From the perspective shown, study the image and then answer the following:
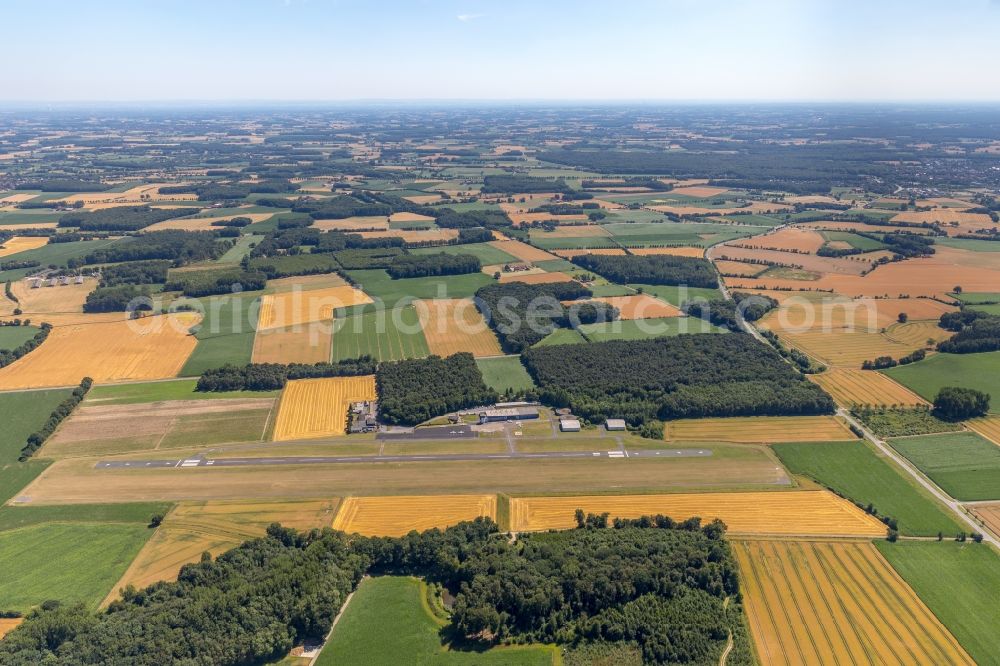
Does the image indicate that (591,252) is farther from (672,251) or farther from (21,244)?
(21,244)

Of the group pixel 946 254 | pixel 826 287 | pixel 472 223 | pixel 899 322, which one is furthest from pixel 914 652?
pixel 472 223

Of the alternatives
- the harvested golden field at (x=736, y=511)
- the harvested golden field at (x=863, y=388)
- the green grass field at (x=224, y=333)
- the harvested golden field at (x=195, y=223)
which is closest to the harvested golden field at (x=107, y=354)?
the green grass field at (x=224, y=333)

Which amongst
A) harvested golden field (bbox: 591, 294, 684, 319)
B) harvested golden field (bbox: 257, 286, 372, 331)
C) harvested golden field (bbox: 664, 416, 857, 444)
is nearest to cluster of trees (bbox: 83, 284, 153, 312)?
harvested golden field (bbox: 257, 286, 372, 331)

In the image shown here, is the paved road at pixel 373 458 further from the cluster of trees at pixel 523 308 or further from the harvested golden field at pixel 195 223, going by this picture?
the harvested golden field at pixel 195 223

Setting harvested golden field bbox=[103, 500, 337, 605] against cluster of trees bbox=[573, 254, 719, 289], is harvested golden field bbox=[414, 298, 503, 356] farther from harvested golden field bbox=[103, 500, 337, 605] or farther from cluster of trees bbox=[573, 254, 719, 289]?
harvested golden field bbox=[103, 500, 337, 605]

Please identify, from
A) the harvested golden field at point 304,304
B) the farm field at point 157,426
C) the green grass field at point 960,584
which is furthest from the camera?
the harvested golden field at point 304,304

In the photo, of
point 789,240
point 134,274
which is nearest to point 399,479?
point 134,274

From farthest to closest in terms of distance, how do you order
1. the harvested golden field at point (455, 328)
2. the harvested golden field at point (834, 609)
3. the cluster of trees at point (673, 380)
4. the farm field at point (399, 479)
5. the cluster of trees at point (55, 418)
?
the harvested golden field at point (455, 328), the cluster of trees at point (673, 380), the cluster of trees at point (55, 418), the farm field at point (399, 479), the harvested golden field at point (834, 609)

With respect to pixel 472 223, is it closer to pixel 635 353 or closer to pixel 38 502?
pixel 635 353
